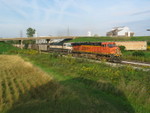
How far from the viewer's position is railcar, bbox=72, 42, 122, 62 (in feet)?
77.2

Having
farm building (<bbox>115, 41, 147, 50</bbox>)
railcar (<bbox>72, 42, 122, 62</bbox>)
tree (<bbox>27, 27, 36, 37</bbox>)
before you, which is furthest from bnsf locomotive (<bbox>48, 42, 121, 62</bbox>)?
tree (<bbox>27, 27, 36, 37</bbox>)

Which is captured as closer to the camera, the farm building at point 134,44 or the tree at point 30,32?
the farm building at point 134,44

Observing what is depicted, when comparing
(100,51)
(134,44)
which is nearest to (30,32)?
(134,44)

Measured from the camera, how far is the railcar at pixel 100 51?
23.5 metres

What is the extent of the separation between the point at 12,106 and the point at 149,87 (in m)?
8.41

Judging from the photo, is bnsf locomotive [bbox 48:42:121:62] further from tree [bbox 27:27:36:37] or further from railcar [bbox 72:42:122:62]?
tree [bbox 27:27:36:37]

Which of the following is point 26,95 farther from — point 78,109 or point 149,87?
point 149,87

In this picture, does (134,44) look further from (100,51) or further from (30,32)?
(30,32)

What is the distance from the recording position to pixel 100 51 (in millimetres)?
25391

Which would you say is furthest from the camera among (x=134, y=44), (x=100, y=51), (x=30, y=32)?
(x=30, y=32)

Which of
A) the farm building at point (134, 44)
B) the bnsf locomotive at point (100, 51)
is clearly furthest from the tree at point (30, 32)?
the bnsf locomotive at point (100, 51)

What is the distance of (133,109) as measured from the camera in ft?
23.6

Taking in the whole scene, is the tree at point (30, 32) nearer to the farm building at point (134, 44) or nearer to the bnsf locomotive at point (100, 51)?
the farm building at point (134, 44)

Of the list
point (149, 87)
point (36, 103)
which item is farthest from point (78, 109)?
point (149, 87)
